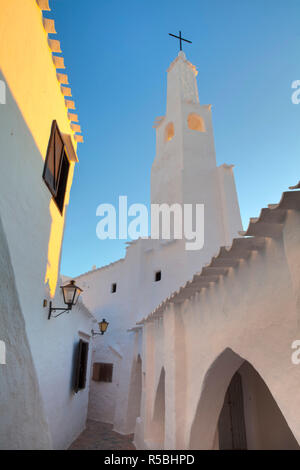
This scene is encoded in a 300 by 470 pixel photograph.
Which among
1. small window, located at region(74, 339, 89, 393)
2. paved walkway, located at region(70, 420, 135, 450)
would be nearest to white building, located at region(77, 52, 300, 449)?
paved walkway, located at region(70, 420, 135, 450)

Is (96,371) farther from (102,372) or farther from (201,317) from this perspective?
(201,317)

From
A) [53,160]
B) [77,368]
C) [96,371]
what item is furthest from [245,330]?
[96,371]

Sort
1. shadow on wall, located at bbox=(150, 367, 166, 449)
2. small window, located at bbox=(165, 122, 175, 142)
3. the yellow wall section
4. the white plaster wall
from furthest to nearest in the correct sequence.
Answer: small window, located at bbox=(165, 122, 175, 142), shadow on wall, located at bbox=(150, 367, 166, 449), the yellow wall section, the white plaster wall

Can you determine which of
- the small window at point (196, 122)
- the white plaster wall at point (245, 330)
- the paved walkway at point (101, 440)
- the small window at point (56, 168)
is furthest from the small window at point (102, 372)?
the small window at point (196, 122)

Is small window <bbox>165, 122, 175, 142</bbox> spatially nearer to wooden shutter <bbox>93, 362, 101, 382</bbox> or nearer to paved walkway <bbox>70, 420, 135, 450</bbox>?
wooden shutter <bbox>93, 362, 101, 382</bbox>

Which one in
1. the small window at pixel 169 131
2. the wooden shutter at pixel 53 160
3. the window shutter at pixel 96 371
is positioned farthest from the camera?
the small window at pixel 169 131

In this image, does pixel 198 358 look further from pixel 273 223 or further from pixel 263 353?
pixel 273 223

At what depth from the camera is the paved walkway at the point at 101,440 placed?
897cm

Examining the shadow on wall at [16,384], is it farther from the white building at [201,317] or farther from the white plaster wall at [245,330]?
the white plaster wall at [245,330]

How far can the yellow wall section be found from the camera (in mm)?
3359

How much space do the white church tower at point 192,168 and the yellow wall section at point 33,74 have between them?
27.2 feet

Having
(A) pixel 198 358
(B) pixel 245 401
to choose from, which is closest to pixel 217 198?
(B) pixel 245 401

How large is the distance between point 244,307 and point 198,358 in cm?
198

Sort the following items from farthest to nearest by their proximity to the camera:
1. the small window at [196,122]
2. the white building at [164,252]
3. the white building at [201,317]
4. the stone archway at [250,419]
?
1. the small window at [196,122]
2. the white building at [164,252]
3. the stone archway at [250,419]
4. the white building at [201,317]
